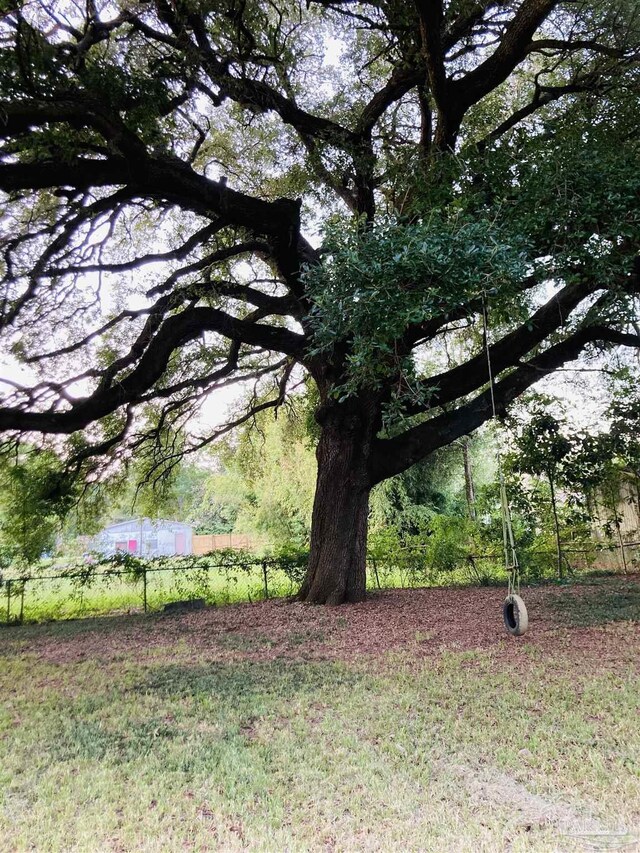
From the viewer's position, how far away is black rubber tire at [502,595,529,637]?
4.45 m

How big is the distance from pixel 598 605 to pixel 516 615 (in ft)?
12.4

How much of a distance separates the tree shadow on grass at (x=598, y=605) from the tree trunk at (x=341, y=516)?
2.85 metres

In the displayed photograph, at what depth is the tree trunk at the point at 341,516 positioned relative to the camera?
8.27 m

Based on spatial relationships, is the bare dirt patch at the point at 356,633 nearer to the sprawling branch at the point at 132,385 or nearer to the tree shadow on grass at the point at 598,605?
the tree shadow on grass at the point at 598,605

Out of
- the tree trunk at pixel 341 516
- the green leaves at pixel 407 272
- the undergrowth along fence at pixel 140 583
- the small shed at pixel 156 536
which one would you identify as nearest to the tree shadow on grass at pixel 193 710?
the green leaves at pixel 407 272

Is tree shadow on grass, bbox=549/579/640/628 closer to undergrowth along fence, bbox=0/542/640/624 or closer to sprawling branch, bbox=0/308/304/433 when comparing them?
undergrowth along fence, bbox=0/542/640/624

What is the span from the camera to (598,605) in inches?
296

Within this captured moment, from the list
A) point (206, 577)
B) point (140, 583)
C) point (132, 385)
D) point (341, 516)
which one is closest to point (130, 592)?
point (140, 583)

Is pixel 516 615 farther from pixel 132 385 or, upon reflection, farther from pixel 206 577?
pixel 206 577

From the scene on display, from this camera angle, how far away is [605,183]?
4641 millimetres

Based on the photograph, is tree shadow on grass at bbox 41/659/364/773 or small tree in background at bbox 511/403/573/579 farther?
small tree in background at bbox 511/403/573/579

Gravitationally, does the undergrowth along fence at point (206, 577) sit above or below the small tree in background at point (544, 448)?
below

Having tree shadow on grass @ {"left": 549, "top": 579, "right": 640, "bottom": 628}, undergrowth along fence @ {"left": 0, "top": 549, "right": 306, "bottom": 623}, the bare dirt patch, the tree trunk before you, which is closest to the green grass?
undergrowth along fence @ {"left": 0, "top": 549, "right": 306, "bottom": 623}

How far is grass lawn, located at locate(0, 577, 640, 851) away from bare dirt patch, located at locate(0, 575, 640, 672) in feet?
0.17
